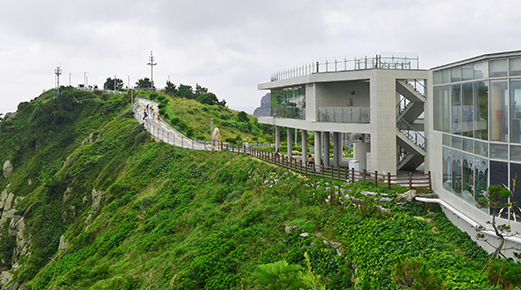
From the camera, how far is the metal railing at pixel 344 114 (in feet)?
76.7

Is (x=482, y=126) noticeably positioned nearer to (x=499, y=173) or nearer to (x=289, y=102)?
(x=499, y=173)

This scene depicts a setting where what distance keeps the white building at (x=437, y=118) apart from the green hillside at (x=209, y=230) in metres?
1.82

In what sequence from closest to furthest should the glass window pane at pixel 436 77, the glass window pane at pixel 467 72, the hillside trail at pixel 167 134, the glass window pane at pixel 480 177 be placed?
the glass window pane at pixel 480 177 < the glass window pane at pixel 467 72 < the glass window pane at pixel 436 77 < the hillside trail at pixel 167 134

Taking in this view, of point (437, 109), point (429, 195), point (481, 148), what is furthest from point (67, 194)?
point (481, 148)

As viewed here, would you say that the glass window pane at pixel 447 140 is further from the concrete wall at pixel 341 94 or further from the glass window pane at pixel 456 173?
the concrete wall at pixel 341 94

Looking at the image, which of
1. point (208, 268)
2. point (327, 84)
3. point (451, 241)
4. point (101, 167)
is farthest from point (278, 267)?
point (101, 167)

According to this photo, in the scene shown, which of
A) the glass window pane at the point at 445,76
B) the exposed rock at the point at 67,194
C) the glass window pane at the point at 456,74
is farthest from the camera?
the exposed rock at the point at 67,194

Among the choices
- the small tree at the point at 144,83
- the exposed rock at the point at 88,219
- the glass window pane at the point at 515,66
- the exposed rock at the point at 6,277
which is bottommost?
the exposed rock at the point at 6,277

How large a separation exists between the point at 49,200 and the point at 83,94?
1750 inches

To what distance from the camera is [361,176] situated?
21266 mm

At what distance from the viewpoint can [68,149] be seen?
60562 mm

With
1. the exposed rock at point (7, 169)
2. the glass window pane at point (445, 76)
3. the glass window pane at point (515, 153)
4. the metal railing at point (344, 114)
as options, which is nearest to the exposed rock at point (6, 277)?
the exposed rock at point (7, 169)

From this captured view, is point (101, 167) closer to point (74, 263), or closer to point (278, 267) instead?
point (74, 263)

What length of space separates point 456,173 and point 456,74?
12.3ft
